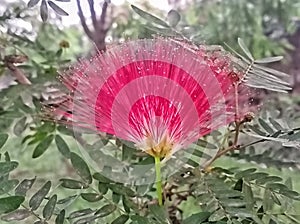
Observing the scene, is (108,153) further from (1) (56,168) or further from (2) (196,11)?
(2) (196,11)

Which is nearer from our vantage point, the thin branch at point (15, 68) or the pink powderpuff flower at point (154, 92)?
the pink powderpuff flower at point (154, 92)

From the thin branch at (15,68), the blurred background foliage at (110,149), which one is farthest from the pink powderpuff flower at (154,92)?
the thin branch at (15,68)

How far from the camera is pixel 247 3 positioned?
5.69ft

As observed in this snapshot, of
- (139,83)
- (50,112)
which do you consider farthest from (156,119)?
(50,112)

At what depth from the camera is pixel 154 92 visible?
51 centimetres

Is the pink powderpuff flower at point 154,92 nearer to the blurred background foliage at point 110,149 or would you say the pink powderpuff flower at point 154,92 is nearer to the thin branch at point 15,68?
the blurred background foliage at point 110,149

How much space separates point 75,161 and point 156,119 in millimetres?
160

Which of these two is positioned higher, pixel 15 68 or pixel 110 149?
pixel 15 68

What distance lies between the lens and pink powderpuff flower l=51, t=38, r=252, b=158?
0.51 metres

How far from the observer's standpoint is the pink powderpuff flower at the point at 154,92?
514 mm

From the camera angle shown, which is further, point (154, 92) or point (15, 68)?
point (15, 68)

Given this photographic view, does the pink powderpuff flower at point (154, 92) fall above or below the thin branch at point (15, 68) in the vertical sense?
below

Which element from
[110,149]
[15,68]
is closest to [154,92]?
[110,149]

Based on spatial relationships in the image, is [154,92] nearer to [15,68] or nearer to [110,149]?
[110,149]
